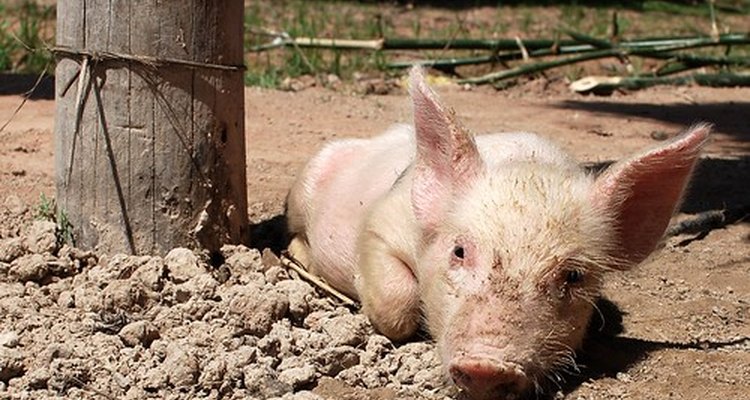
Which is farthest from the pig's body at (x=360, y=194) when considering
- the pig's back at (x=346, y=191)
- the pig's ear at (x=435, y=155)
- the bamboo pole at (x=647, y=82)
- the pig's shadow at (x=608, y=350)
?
the bamboo pole at (x=647, y=82)

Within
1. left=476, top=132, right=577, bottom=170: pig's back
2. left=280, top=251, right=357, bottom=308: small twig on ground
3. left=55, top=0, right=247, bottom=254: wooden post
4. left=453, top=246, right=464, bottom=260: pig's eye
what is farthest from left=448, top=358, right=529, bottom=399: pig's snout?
left=55, top=0, right=247, bottom=254: wooden post

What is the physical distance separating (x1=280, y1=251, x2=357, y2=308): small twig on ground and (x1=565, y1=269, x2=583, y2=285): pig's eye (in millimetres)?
1064

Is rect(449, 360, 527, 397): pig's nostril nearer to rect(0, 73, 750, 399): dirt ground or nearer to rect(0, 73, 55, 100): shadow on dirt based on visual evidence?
rect(0, 73, 750, 399): dirt ground

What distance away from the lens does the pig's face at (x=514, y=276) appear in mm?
3365

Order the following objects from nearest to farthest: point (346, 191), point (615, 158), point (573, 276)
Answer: point (573, 276), point (346, 191), point (615, 158)

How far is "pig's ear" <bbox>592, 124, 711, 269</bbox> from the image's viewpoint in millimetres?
3635

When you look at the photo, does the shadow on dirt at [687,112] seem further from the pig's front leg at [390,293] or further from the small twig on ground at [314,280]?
the pig's front leg at [390,293]

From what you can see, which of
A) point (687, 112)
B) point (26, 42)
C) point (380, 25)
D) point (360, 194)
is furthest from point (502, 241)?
point (380, 25)

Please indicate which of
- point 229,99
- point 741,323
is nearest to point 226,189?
point 229,99

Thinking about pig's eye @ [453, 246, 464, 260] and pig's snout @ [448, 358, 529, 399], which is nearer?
pig's snout @ [448, 358, 529, 399]

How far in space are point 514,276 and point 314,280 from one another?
1.28 metres

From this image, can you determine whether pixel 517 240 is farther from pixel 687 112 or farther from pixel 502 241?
pixel 687 112

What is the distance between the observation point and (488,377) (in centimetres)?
331

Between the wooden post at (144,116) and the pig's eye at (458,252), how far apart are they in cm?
115
